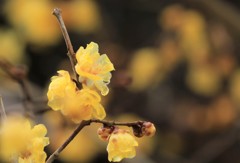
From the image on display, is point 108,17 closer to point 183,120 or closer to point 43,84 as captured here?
point 43,84

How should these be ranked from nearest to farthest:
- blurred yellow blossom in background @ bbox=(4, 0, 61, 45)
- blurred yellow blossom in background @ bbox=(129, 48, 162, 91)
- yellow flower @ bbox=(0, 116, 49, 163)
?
yellow flower @ bbox=(0, 116, 49, 163) → blurred yellow blossom in background @ bbox=(4, 0, 61, 45) → blurred yellow blossom in background @ bbox=(129, 48, 162, 91)

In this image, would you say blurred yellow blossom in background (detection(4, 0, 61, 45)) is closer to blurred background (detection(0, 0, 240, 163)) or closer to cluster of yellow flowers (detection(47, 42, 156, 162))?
blurred background (detection(0, 0, 240, 163))

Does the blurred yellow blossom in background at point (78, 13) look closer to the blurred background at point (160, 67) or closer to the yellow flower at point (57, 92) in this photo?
the blurred background at point (160, 67)

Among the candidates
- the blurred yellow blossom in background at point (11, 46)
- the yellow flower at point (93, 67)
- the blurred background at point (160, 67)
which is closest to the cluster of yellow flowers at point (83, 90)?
the yellow flower at point (93, 67)

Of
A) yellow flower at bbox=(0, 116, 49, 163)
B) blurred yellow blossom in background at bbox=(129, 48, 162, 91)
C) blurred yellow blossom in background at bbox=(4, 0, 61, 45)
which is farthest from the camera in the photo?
blurred yellow blossom in background at bbox=(129, 48, 162, 91)

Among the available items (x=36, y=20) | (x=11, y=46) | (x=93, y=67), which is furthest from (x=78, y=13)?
(x=93, y=67)

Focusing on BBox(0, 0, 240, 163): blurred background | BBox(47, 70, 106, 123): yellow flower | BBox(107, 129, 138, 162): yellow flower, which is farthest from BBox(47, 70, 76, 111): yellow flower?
BBox(0, 0, 240, 163): blurred background
